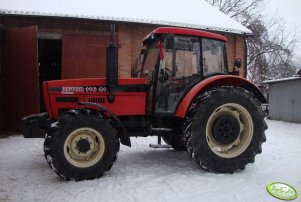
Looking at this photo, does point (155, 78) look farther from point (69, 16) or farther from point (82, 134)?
point (69, 16)

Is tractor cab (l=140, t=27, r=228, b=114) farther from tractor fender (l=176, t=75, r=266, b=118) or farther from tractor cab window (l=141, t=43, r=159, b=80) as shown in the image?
tractor fender (l=176, t=75, r=266, b=118)

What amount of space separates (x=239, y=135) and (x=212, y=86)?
0.87 m

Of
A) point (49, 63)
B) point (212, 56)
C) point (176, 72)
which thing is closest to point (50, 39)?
point (49, 63)

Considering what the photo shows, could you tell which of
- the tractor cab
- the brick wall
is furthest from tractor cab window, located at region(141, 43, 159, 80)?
the brick wall

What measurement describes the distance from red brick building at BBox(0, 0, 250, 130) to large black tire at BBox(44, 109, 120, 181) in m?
4.82

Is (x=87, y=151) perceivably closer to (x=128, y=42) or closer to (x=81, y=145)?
(x=81, y=145)

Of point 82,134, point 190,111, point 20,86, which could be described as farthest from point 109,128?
point 20,86

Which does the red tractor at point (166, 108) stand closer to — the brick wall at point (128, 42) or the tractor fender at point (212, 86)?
the tractor fender at point (212, 86)

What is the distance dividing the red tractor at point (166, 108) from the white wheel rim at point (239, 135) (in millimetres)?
15

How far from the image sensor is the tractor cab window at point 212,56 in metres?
5.64

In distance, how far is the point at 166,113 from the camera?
544 cm

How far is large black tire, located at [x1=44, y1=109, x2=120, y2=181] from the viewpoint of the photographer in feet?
15.4

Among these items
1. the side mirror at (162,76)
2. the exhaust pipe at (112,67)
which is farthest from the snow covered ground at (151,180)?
the side mirror at (162,76)

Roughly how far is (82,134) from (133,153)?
2.08m
